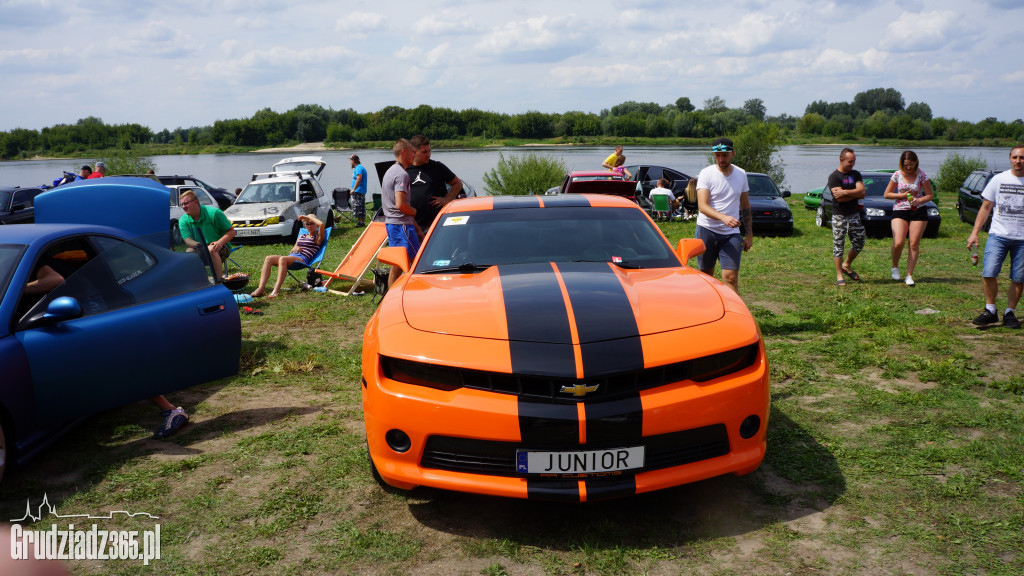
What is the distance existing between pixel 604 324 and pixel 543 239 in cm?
137

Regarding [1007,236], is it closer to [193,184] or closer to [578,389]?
[578,389]

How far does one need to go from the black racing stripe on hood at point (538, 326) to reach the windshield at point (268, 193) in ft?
50.4

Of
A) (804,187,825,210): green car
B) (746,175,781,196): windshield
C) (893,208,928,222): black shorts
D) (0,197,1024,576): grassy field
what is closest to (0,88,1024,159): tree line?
(804,187,825,210): green car

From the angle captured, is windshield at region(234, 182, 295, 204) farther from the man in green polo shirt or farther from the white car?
the man in green polo shirt

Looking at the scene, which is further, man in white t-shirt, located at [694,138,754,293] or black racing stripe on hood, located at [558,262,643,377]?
man in white t-shirt, located at [694,138,754,293]

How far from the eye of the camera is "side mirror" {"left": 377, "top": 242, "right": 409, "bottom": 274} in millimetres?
4732

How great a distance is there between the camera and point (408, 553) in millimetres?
3094

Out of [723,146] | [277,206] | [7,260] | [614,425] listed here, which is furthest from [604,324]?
[277,206]

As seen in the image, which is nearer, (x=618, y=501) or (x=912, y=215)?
(x=618, y=501)

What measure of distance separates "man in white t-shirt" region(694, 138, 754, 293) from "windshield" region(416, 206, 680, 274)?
197 centimetres

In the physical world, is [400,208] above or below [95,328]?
above

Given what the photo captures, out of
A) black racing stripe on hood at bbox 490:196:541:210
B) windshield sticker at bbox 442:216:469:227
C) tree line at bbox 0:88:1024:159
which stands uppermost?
tree line at bbox 0:88:1024:159

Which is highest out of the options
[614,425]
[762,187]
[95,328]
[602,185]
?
[602,185]

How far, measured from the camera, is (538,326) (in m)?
3.34
